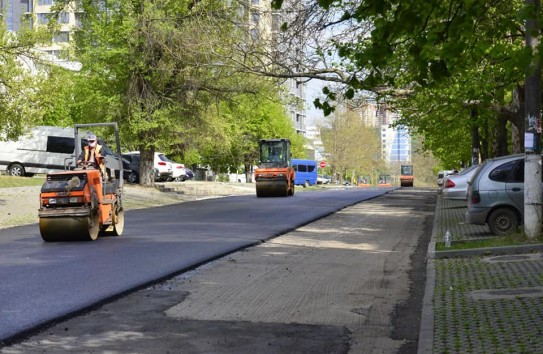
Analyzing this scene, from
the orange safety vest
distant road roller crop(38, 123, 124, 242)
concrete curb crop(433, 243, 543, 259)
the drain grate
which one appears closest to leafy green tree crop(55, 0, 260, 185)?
the orange safety vest

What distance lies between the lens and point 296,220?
22422 millimetres

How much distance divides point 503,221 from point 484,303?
311 inches

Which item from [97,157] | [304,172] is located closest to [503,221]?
[97,157]

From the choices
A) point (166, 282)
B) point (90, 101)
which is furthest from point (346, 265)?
point (90, 101)

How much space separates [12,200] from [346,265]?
18463 mm

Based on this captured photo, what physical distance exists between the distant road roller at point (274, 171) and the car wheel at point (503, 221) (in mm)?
23455

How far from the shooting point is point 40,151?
40594mm

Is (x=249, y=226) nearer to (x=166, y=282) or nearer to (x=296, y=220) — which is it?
(x=296, y=220)

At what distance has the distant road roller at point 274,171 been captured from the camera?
39000mm

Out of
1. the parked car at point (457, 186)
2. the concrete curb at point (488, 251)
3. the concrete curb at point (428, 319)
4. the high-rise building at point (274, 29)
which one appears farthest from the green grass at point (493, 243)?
the parked car at point (457, 186)

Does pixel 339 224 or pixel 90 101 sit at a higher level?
pixel 90 101

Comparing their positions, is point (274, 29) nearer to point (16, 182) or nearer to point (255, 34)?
point (255, 34)

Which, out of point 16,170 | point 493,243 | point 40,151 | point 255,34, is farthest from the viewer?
point 16,170

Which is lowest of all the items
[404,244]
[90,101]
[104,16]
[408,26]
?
[404,244]
